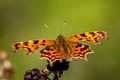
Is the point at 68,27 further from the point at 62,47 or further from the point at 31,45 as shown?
the point at 31,45

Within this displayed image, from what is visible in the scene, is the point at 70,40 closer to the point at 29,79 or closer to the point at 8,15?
the point at 29,79

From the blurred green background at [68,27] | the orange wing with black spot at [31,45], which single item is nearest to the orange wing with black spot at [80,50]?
the orange wing with black spot at [31,45]

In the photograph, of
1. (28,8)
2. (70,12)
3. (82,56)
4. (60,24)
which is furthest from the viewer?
(28,8)

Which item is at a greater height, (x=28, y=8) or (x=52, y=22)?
(x=28, y=8)

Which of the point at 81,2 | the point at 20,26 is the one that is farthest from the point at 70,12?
the point at 20,26

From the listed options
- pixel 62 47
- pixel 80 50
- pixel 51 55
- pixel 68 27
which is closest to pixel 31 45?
pixel 51 55

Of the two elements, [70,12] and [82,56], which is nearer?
[82,56]

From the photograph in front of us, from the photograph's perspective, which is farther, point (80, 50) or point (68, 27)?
point (68, 27)
